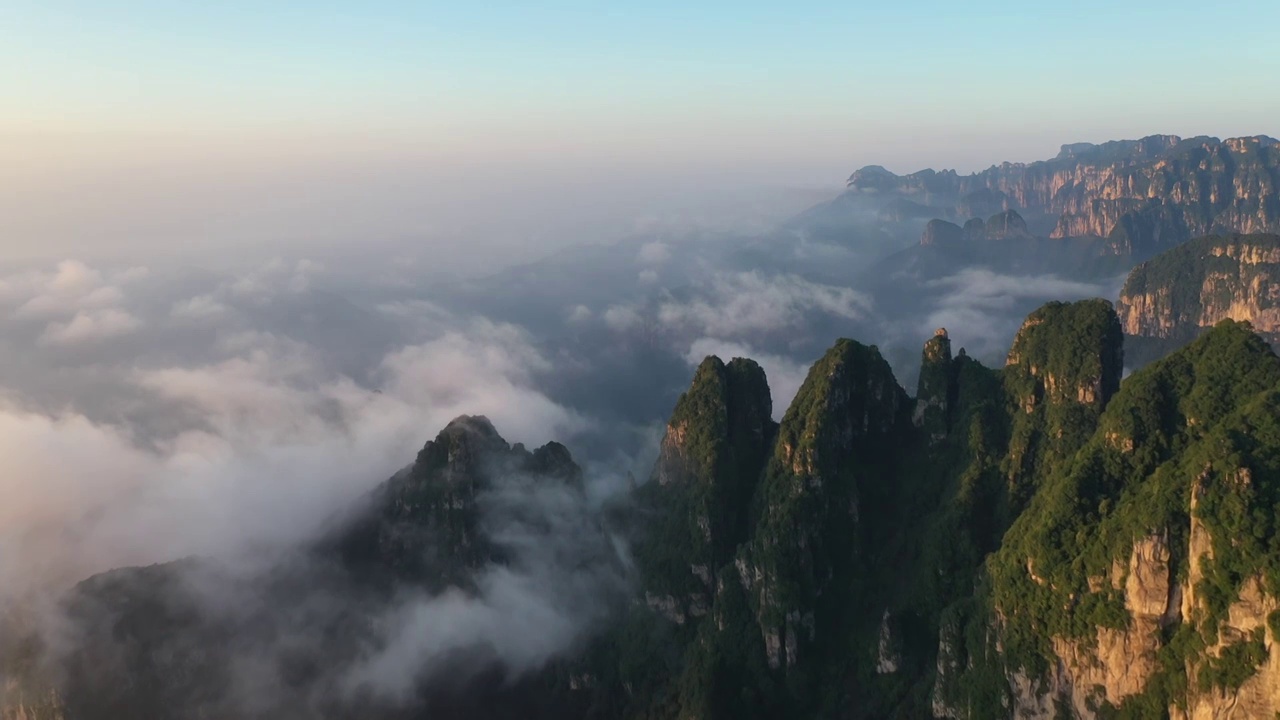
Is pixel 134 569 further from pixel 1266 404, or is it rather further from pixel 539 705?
pixel 1266 404

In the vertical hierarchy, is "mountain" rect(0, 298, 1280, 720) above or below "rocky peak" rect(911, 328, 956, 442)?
below

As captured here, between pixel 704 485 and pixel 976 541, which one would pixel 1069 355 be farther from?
pixel 704 485

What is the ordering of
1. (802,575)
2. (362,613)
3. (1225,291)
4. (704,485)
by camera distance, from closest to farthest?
(802,575) < (704,485) < (362,613) < (1225,291)

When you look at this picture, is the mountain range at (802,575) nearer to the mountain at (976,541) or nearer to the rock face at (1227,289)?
the mountain at (976,541)

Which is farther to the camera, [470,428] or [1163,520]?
[470,428]

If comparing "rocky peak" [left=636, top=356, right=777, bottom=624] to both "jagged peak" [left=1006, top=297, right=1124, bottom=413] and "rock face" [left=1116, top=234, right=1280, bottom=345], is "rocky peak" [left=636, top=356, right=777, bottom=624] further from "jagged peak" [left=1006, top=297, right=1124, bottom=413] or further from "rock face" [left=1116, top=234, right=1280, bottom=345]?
"rock face" [left=1116, top=234, right=1280, bottom=345]

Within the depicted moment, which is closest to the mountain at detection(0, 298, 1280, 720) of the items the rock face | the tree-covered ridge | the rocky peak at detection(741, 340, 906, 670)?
the tree-covered ridge

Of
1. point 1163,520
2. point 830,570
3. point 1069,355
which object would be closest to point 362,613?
point 830,570

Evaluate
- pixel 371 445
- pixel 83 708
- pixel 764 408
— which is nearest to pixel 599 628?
pixel 764 408

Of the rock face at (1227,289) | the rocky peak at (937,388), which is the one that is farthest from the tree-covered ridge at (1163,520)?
the rock face at (1227,289)

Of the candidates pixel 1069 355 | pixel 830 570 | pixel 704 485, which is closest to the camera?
pixel 830 570
